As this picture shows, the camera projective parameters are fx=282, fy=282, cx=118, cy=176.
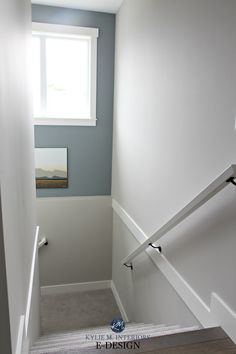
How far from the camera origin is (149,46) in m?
2.30

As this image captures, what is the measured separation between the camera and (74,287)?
403 centimetres

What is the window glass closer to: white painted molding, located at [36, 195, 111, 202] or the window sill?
the window sill

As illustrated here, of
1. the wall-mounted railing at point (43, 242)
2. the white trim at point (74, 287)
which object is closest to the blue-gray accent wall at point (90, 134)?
the wall-mounted railing at point (43, 242)

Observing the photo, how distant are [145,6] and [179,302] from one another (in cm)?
232

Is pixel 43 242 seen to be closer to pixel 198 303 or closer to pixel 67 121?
pixel 67 121

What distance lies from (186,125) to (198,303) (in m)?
1.02

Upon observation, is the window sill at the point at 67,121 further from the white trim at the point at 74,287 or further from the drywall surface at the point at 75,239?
the white trim at the point at 74,287

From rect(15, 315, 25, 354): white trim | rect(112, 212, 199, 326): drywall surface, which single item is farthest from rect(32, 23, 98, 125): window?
rect(15, 315, 25, 354): white trim

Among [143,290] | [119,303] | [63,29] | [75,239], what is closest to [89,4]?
[63,29]

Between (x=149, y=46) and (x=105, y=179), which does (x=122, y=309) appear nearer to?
(x=105, y=179)

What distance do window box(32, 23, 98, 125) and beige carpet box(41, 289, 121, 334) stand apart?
236cm

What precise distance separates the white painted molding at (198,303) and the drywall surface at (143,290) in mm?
71

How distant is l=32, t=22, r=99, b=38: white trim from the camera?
10.6 feet

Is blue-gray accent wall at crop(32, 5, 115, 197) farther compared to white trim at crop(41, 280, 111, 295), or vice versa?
white trim at crop(41, 280, 111, 295)
